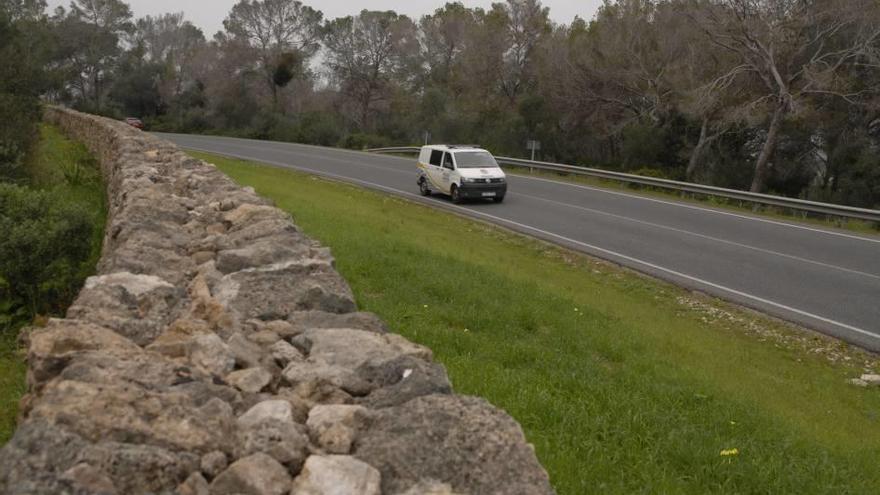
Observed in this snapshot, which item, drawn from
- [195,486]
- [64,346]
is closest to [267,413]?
[195,486]

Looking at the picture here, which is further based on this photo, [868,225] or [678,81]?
[678,81]

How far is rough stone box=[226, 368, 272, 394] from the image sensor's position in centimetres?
335

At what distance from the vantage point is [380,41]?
65688 mm

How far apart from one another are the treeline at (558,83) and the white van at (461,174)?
11.7m

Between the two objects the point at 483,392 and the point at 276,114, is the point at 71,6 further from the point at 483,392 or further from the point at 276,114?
the point at 483,392

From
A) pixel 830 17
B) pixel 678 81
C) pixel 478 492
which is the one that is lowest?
pixel 478 492

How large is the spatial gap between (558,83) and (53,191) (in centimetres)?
3712

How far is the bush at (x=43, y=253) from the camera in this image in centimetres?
697

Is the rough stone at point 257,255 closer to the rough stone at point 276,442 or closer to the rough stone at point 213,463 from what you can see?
the rough stone at point 276,442

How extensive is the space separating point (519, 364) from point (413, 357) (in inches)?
145

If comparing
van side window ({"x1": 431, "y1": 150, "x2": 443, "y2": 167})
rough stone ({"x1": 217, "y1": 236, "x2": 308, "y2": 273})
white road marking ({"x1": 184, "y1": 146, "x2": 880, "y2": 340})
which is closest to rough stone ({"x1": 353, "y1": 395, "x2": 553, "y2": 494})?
rough stone ({"x1": 217, "y1": 236, "x2": 308, "y2": 273})

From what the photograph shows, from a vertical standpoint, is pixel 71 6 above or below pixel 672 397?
above


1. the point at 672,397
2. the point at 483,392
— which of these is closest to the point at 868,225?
the point at 672,397

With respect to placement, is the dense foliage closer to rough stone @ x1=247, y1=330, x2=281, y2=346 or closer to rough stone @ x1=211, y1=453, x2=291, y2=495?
rough stone @ x1=247, y1=330, x2=281, y2=346
